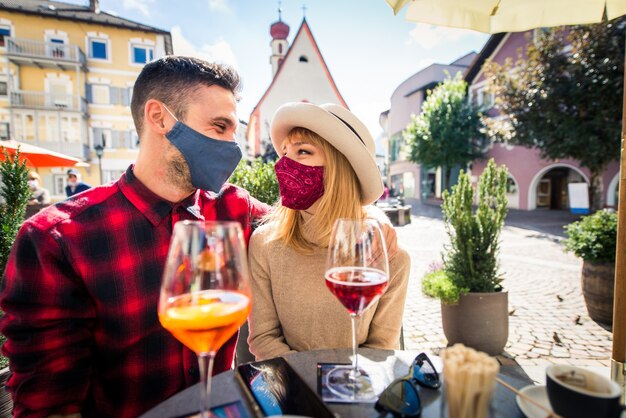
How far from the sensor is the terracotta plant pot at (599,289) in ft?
15.2

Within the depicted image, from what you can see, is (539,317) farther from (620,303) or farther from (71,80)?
(71,80)

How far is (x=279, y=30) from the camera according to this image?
3506cm

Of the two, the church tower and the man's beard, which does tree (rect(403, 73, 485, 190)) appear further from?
the man's beard

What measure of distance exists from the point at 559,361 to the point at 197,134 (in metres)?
4.36

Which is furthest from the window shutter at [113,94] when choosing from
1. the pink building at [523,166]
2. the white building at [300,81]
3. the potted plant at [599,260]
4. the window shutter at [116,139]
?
the potted plant at [599,260]

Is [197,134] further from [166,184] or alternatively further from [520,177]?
[520,177]

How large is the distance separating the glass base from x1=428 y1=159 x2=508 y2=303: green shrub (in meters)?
2.95

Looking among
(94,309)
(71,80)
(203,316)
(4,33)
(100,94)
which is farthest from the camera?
(100,94)

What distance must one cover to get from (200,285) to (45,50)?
1228 inches

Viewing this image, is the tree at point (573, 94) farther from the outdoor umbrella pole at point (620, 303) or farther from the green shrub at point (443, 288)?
the outdoor umbrella pole at point (620, 303)

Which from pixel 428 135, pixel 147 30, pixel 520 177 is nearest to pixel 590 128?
pixel 520 177

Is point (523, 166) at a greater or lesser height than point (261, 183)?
greater

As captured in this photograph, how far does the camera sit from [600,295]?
187 inches

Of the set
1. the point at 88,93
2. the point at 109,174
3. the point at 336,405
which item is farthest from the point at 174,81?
the point at 88,93
